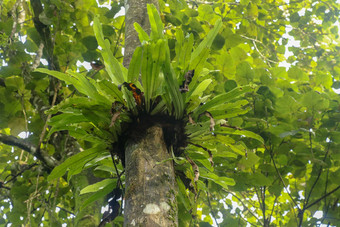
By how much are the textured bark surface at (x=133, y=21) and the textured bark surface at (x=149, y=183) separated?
1.52 feet

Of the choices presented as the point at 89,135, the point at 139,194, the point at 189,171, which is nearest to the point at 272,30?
the point at 189,171

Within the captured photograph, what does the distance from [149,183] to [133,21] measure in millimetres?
958

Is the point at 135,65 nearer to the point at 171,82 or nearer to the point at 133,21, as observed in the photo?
the point at 171,82

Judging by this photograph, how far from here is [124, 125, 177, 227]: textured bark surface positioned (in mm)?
880

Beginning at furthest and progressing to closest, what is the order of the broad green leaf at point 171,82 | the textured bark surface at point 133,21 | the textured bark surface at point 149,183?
the textured bark surface at point 133,21, the broad green leaf at point 171,82, the textured bark surface at point 149,183

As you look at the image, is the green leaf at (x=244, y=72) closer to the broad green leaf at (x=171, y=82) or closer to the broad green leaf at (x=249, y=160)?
the broad green leaf at (x=249, y=160)

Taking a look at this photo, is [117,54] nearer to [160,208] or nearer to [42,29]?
[42,29]

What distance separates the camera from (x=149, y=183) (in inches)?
37.4

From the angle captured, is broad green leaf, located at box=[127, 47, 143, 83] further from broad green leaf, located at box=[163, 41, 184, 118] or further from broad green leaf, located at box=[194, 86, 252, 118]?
broad green leaf, located at box=[194, 86, 252, 118]

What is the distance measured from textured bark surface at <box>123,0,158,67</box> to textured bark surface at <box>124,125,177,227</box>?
46 cm

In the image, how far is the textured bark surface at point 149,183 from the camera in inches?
34.6

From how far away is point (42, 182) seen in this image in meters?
2.47

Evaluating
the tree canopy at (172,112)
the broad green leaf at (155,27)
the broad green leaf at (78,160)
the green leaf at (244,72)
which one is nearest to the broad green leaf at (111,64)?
the tree canopy at (172,112)

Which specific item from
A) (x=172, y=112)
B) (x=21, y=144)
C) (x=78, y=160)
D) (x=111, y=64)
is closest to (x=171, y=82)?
(x=172, y=112)
